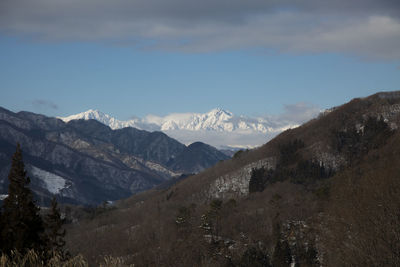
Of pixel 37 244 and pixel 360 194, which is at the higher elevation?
pixel 360 194

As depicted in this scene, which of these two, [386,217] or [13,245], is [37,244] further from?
[386,217]

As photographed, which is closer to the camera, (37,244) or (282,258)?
(37,244)

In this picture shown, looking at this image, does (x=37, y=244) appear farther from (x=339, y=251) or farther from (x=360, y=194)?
(x=360, y=194)

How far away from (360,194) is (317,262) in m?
117

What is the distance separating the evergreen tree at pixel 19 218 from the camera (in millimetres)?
49781

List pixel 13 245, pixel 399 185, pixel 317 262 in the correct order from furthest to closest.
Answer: pixel 317 262 < pixel 399 185 < pixel 13 245

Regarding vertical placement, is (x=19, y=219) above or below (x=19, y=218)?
below

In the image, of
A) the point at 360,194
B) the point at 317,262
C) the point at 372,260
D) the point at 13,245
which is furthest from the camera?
the point at 317,262

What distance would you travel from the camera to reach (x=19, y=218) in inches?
2044

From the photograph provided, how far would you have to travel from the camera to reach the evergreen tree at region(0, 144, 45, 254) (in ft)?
163

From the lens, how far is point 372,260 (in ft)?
150

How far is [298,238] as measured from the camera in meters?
192

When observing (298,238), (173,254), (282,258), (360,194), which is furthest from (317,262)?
(360,194)

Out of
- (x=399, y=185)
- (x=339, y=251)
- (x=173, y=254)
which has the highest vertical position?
(x=399, y=185)
